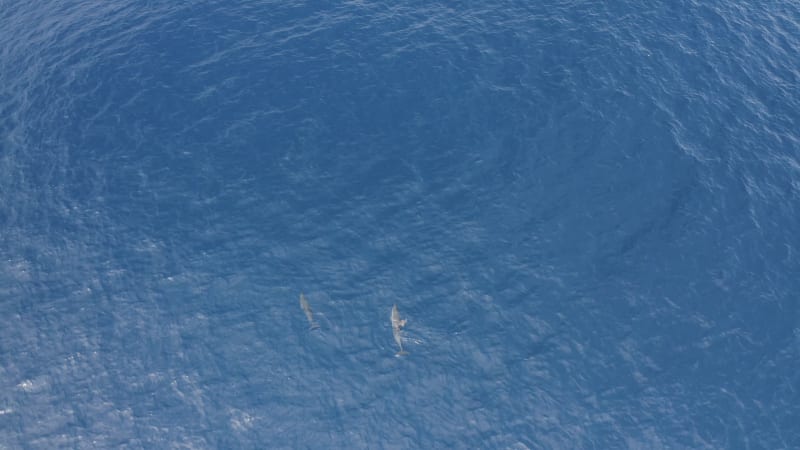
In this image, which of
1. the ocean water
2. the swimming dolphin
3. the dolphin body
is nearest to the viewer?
the ocean water

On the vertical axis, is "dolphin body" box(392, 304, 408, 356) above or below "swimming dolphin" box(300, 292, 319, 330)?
below

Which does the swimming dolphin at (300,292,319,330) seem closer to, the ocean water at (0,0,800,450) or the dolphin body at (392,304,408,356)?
the ocean water at (0,0,800,450)

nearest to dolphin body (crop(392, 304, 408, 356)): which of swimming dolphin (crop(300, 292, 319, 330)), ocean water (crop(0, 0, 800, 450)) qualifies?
ocean water (crop(0, 0, 800, 450))

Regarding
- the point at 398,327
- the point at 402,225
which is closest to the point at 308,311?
the point at 398,327

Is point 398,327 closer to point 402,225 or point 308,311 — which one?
point 308,311

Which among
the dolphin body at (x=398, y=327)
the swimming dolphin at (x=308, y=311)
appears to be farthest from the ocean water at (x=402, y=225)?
the dolphin body at (x=398, y=327)

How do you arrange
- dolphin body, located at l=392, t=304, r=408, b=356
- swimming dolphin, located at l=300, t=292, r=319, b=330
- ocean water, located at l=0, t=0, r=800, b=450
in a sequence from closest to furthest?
ocean water, located at l=0, t=0, r=800, b=450, dolphin body, located at l=392, t=304, r=408, b=356, swimming dolphin, located at l=300, t=292, r=319, b=330
